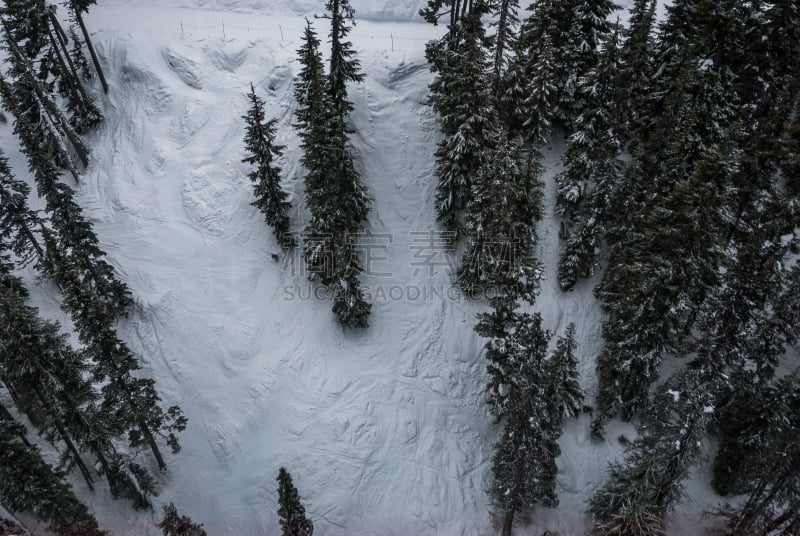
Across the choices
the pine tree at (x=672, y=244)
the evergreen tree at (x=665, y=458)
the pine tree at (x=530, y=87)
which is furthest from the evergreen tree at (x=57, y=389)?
the pine tree at (x=530, y=87)

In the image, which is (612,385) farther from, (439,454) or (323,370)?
(323,370)

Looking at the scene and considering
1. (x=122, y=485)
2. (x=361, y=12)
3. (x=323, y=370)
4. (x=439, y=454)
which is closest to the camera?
(x=122, y=485)

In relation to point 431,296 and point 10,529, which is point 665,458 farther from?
point 10,529

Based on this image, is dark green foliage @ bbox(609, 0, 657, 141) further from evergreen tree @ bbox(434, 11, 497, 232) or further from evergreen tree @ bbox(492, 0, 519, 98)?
evergreen tree @ bbox(434, 11, 497, 232)

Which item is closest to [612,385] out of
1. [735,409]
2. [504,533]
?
[735,409]

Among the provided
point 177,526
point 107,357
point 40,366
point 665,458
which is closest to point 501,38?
point 665,458

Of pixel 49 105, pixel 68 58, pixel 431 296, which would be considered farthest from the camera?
pixel 68 58

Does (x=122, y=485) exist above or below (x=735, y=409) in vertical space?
below

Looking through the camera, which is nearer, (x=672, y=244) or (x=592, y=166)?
(x=672, y=244)
